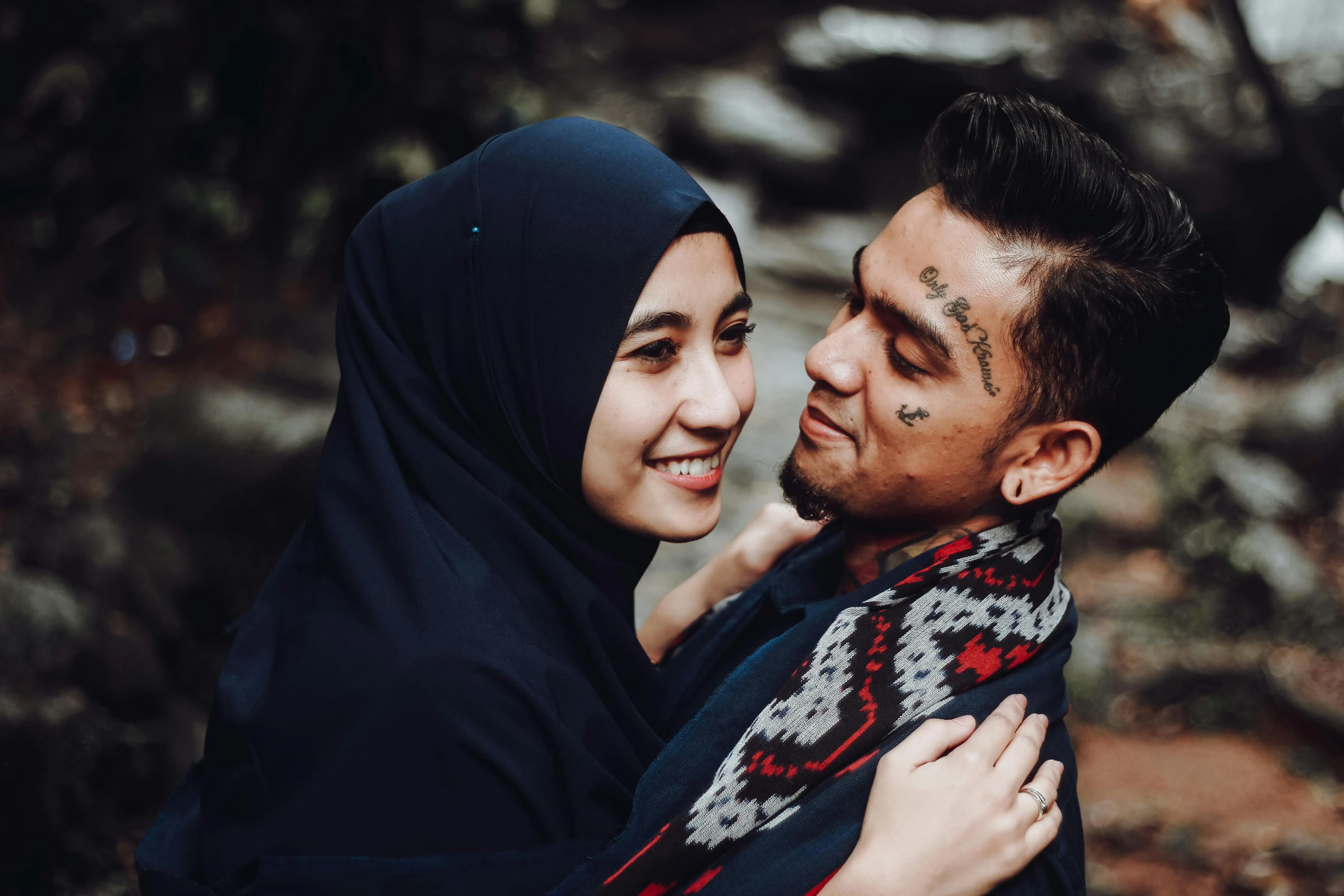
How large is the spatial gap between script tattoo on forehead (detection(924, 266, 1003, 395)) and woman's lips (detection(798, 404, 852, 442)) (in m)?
0.32

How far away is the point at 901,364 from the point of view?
2096mm

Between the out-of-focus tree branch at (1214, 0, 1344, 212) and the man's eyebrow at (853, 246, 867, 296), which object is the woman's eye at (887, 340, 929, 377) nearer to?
the man's eyebrow at (853, 246, 867, 296)

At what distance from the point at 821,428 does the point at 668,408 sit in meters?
0.41

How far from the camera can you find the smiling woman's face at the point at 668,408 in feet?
6.45

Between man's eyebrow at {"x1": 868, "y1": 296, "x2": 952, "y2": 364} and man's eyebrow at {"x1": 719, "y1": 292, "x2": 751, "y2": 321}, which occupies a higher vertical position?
man's eyebrow at {"x1": 719, "y1": 292, "x2": 751, "y2": 321}

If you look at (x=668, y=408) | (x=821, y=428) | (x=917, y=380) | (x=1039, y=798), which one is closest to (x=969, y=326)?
(x=917, y=380)

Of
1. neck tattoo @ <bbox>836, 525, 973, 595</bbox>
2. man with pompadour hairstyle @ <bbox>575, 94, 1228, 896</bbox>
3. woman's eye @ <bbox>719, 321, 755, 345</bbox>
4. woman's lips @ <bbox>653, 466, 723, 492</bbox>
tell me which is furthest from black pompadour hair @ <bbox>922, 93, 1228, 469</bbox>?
woman's lips @ <bbox>653, 466, 723, 492</bbox>

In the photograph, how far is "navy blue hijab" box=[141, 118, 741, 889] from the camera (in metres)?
1.73

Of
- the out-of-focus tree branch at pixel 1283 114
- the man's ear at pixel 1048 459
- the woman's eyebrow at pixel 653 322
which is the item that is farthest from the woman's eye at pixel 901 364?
the out-of-focus tree branch at pixel 1283 114

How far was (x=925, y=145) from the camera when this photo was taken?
2.22m

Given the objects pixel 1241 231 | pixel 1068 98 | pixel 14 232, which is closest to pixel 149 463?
pixel 14 232

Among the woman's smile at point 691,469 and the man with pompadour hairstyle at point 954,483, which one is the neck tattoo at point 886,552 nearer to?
the man with pompadour hairstyle at point 954,483

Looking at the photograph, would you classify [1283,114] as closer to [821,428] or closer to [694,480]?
[821,428]

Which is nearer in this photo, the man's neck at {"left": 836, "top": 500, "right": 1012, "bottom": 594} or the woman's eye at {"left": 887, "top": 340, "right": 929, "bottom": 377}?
the woman's eye at {"left": 887, "top": 340, "right": 929, "bottom": 377}
